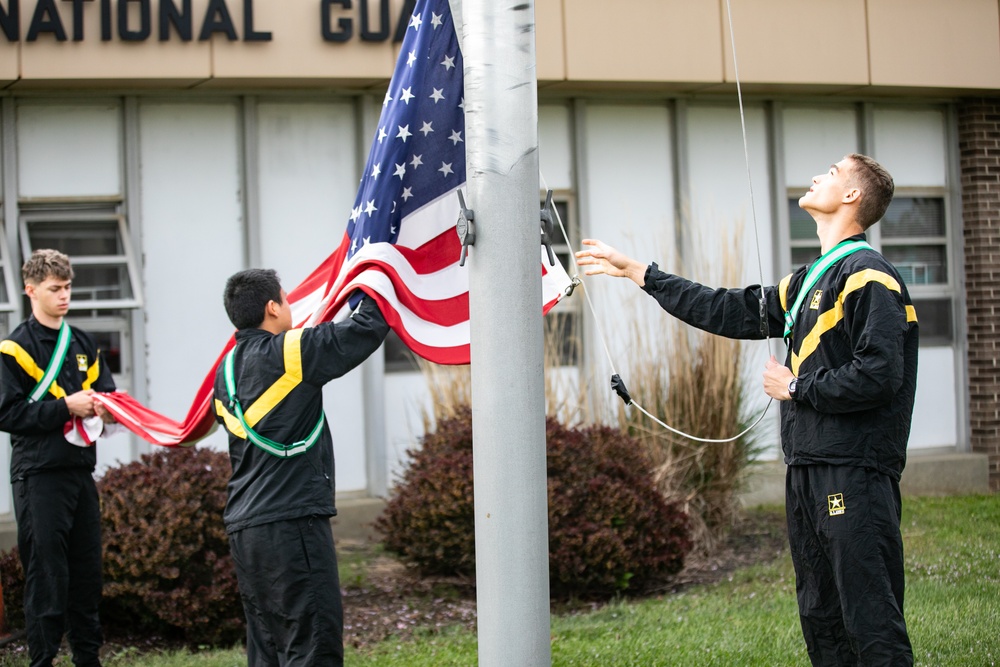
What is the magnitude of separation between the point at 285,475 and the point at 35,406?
6.62 ft

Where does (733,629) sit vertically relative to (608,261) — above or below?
below

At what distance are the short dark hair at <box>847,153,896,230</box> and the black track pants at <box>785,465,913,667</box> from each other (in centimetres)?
99

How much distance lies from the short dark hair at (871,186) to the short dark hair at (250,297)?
235cm

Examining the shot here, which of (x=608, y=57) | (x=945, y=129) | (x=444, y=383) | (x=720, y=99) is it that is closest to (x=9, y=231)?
(x=444, y=383)

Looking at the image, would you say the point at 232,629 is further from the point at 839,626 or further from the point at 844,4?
the point at 844,4

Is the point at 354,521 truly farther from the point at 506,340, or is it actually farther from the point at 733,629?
the point at 506,340

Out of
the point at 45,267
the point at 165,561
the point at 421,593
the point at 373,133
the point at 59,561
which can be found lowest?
the point at 421,593

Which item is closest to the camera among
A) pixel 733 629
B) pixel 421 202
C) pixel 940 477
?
pixel 421 202

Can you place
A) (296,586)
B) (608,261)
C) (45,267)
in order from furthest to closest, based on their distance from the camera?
(45,267)
(608,261)
(296,586)

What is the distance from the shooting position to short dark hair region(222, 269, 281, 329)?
16.4ft

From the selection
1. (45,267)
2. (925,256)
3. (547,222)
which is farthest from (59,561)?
(925,256)

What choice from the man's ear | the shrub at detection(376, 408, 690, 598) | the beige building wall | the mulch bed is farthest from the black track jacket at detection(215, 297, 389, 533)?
the beige building wall

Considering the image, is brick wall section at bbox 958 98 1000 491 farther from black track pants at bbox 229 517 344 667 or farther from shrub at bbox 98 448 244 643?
black track pants at bbox 229 517 344 667

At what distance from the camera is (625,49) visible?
424 inches
